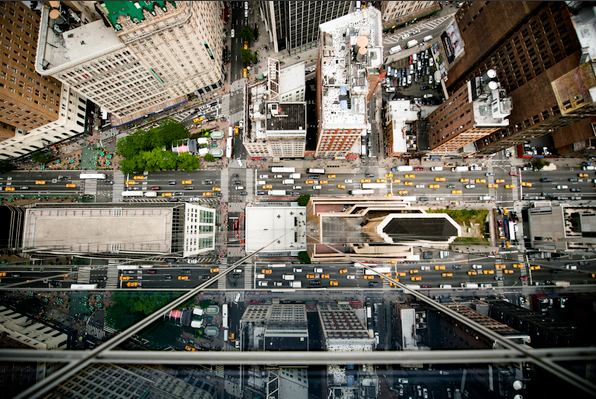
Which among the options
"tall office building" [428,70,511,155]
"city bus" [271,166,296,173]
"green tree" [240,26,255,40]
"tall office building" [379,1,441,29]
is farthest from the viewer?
"city bus" [271,166,296,173]

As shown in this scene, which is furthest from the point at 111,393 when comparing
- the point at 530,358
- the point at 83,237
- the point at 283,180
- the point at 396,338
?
the point at 396,338

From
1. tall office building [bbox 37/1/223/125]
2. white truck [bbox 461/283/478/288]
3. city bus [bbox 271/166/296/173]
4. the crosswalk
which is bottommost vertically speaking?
white truck [bbox 461/283/478/288]

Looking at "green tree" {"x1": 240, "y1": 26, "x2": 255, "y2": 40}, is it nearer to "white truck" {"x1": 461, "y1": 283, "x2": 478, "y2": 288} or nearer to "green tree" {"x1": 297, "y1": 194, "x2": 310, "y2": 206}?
"green tree" {"x1": 297, "y1": 194, "x2": 310, "y2": 206}

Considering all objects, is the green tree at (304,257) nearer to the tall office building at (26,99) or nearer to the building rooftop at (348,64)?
the building rooftop at (348,64)

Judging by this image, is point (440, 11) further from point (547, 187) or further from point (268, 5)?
point (547, 187)

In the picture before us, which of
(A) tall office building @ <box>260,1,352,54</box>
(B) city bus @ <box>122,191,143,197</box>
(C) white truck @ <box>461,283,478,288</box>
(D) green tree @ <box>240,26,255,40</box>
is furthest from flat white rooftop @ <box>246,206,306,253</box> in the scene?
(D) green tree @ <box>240,26,255,40</box>
